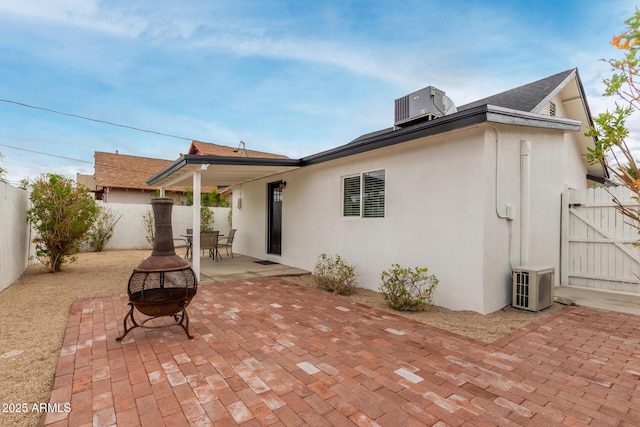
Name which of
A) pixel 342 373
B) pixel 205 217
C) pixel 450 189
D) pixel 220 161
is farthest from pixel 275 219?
pixel 342 373

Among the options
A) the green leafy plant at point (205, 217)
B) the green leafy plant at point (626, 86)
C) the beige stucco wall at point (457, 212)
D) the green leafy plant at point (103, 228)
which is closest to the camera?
the green leafy plant at point (626, 86)

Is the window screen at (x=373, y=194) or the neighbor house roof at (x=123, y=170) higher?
the neighbor house roof at (x=123, y=170)

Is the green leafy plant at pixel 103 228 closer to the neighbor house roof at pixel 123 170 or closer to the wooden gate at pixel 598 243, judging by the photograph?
the neighbor house roof at pixel 123 170

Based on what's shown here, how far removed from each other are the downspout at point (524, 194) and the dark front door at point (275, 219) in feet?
20.4

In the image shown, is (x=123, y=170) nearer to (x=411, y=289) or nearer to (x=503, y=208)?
(x=411, y=289)

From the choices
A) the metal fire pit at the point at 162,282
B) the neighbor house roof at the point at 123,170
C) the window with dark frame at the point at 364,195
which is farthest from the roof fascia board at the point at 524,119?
the neighbor house roof at the point at 123,170

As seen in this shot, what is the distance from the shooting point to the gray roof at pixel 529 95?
6.55 m

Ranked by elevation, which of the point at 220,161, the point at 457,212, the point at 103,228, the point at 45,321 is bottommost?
the point at 45,321

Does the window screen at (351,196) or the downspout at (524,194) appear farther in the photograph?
the window screen at (351,196)

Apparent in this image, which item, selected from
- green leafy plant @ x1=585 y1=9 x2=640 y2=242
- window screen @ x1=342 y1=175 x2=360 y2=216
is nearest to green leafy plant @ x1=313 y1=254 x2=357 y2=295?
window screen @ x1=342 y1=175 x2=360 y2=216

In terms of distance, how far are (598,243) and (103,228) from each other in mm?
15972

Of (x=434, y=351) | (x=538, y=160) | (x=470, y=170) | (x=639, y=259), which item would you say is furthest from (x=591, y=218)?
(x=434, y=351)

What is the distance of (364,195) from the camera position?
21.6 feet

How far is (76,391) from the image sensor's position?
2.53m
